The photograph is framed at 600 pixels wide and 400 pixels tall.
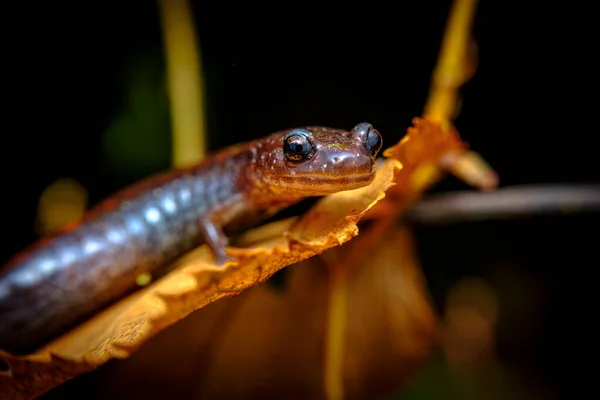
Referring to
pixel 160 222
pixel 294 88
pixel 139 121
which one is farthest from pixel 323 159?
pixel 139 121

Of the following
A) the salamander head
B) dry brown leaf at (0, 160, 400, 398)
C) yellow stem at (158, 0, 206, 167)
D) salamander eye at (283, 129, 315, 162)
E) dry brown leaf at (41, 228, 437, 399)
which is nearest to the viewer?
dry brown leaf at (0, 160, 400, 398)

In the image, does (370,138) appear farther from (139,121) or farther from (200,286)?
(139,121)

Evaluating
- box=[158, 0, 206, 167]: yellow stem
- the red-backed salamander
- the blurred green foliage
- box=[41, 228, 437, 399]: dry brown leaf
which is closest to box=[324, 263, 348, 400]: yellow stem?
box=[41, 228, 437, 399]: dry brown leaf

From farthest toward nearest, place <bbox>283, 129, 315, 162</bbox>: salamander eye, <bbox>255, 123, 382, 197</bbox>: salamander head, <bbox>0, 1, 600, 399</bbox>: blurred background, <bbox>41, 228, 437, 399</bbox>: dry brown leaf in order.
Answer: <bbox>0, 1, 600, 399</bbox>: blurred background → <bbox>41, 228, 437, 399</bbox>: dry brown leaf → <bbox>283, 129, 315, 162</bbox>: salamander eye → <bbox>255, 123, 382, 197</bbox>: salamander head

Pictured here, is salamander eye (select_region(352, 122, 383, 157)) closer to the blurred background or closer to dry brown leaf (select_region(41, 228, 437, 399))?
dry brown leaf (select_region(41, 228, 437, 399))

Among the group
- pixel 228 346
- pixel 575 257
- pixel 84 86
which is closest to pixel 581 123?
pixel 575 257

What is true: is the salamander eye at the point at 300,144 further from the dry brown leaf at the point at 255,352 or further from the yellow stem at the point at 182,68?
the yellow stem at the point at 182,68

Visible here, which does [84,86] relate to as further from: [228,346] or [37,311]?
[228,346]

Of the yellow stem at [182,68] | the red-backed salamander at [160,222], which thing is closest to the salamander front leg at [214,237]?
the red-backed salamander at [160,222]
